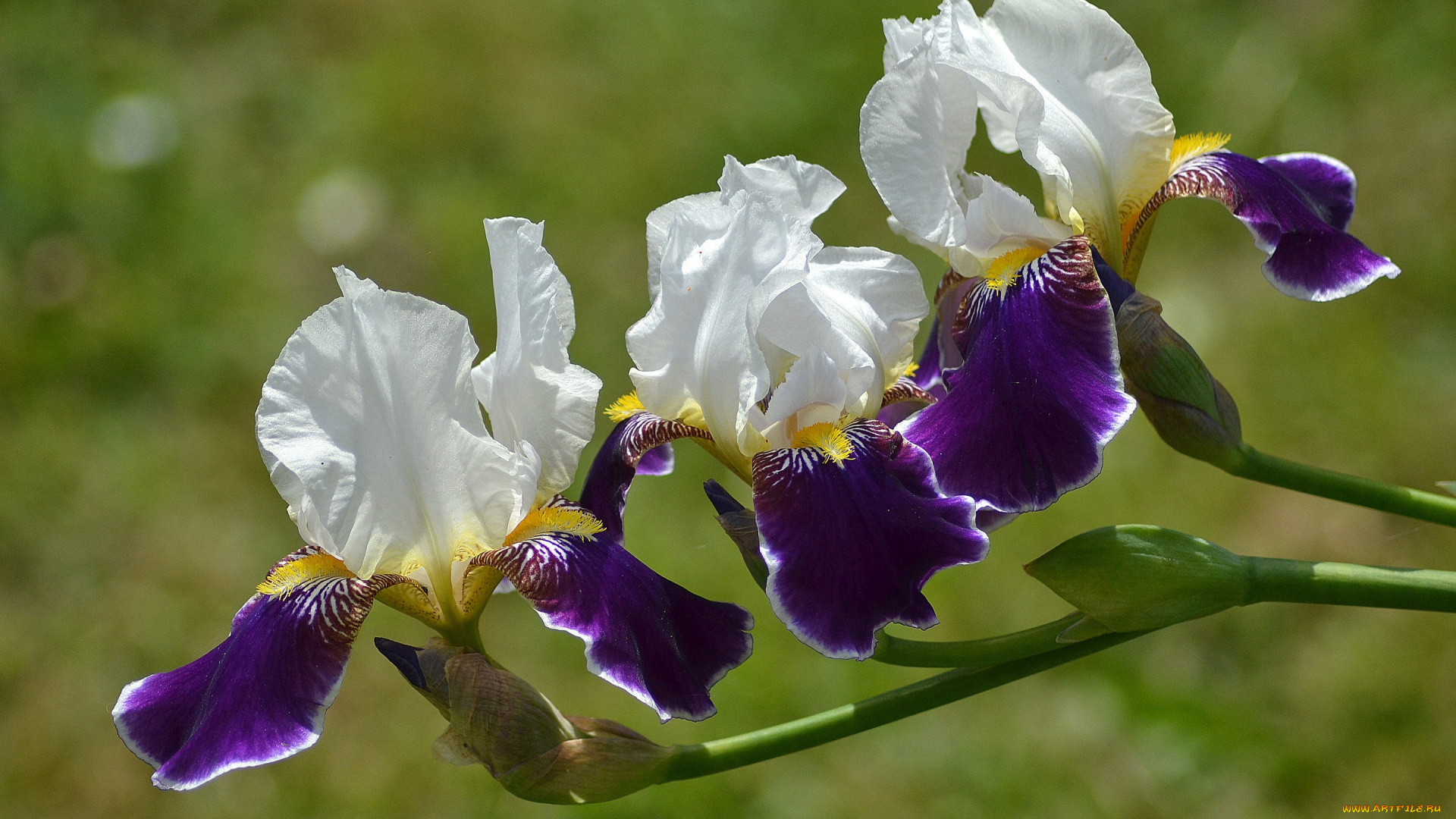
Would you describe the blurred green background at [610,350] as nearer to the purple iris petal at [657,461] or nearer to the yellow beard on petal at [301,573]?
the purple iris petal at [657,461]

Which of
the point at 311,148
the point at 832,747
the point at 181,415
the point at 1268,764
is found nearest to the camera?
the point at 1268,764

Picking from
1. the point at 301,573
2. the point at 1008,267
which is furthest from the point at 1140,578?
the point at 301,573

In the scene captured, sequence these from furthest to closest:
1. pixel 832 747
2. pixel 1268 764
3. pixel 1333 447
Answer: pixel 1333 447 < pixel 832 747 < pixel 1268 764

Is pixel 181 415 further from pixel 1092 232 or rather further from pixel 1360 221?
pixel 1360 221

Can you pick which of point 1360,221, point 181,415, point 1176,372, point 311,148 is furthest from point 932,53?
point 311,148

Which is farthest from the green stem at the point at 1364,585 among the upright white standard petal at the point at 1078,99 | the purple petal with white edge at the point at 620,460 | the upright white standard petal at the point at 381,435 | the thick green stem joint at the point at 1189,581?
the upright white standard petal at the point at 381,435

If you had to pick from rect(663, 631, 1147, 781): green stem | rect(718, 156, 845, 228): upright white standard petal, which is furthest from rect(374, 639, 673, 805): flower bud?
rect(718, 156, 845, 228): upright white standard petal
